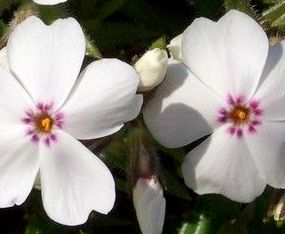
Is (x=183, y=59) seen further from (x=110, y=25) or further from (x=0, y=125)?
(x=110, y=25)

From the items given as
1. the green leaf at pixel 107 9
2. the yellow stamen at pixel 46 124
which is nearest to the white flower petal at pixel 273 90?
the yellow stamen at pixel 46 124

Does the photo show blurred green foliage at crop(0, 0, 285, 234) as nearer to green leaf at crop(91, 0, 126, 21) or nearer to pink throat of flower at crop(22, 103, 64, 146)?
green leaf at crop(91, 0, 126, 21)

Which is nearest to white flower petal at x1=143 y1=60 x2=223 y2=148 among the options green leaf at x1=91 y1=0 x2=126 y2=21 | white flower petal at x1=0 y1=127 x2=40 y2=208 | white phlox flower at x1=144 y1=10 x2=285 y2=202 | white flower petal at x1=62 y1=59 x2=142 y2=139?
white phlox flower at x1=144 y1=10 x2=285 y2=202

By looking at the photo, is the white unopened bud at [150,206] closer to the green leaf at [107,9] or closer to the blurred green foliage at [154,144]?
the blurred green foliage at [154,144]

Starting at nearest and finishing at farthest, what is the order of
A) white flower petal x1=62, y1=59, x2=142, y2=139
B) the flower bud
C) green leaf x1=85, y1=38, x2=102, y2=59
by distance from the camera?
white flower petal x1=62, y1=59, x2=142, y2=139, green leaf x1=85, y1=38, x2=102, y2=59, the flower bud

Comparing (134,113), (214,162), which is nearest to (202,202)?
(214,162)
